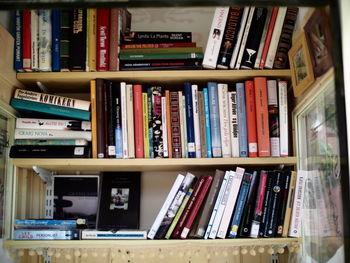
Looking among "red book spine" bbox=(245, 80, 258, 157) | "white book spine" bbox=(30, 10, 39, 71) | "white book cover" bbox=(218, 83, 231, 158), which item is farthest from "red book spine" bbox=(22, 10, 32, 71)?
"red book spine" bbox=(245, 80, 258, 157)

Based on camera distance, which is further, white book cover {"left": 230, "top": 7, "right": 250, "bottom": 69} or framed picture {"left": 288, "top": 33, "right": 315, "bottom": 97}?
white book cover {"left": 230, "top": 7, "right": 250, "bottom": 69}

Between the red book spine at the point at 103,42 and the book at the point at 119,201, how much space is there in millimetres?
482

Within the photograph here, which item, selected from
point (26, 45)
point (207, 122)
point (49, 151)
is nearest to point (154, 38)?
point (207, 122)

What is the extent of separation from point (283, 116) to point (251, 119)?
0.13 metres

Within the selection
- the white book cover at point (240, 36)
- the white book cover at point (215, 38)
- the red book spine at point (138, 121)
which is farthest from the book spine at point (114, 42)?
the white book cover at point (240, 36)

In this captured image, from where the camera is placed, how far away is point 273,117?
6.35 feet

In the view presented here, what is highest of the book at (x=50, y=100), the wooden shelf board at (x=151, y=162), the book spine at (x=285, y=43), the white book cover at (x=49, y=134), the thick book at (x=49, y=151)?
the book spine at (x=285, y=43)

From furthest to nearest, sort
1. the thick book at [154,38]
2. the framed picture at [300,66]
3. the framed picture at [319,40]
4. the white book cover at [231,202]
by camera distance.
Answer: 1. the thick book at [154,38]
2. the white book cover at [231,202]
3. the framed picture at [300,66]
4. the framed picture at [319,40]

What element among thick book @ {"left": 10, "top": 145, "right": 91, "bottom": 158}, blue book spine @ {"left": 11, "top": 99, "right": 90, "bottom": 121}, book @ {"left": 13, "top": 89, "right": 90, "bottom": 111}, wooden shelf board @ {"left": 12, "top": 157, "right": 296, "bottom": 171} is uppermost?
book @ {"left": 13, "top": 89, "right": 90, "bottom": 111}

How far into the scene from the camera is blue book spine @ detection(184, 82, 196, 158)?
193 cm

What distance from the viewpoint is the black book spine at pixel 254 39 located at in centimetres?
192

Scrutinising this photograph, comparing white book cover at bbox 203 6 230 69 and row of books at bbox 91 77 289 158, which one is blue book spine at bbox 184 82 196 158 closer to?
row of books at bbox 91 77 289 158

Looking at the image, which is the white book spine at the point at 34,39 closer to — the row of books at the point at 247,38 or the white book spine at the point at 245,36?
the row of books at the point at 247,38

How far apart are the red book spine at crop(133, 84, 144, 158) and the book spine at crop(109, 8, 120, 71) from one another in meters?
0.12
